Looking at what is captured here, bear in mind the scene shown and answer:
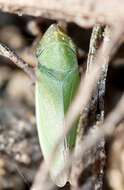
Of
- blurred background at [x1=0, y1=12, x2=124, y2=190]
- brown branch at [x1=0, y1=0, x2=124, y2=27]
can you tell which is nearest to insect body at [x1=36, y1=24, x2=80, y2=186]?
blurred background at [x1=0, y1=12, x2=124, y2=190]

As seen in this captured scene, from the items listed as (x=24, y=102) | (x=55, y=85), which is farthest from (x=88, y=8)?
(x=24, y=102)

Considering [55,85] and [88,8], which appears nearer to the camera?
[88,8]

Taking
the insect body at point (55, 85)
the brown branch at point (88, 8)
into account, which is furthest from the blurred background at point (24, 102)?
the brown branch at point (88, 8)

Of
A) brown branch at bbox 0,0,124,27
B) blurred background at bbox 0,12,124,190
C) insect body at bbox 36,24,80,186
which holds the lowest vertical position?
blurred background at bbox 0,12,124,190

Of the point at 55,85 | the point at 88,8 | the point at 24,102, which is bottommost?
the point at 24,102

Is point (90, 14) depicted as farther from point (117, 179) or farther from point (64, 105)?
point (117, 179)

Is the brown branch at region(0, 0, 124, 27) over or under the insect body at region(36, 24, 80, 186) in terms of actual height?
over

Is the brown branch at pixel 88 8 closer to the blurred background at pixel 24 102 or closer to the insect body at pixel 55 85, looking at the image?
the insect body at pixel 55 85

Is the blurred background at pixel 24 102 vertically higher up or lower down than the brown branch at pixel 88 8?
lower down

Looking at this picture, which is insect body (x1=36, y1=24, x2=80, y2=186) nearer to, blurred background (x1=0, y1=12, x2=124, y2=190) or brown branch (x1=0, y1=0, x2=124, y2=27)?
blurred background (x1=0, y1=12, x2=124, y2=190)

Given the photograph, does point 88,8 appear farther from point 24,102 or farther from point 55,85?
point 24,102
